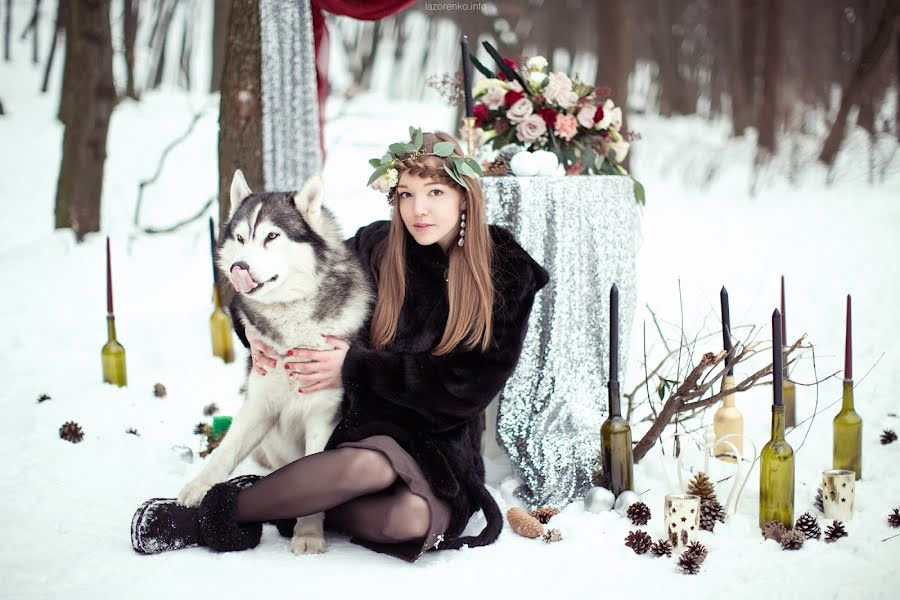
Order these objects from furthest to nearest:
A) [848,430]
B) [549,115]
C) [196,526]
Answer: [549,115] < [848,430] < [196,526]

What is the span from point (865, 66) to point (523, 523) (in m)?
7.74

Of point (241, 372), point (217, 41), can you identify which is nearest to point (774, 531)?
point (241, 372)

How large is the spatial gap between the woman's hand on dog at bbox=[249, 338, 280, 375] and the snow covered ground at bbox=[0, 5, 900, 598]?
58 cm

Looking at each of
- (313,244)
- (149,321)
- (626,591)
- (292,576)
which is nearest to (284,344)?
(313,244)

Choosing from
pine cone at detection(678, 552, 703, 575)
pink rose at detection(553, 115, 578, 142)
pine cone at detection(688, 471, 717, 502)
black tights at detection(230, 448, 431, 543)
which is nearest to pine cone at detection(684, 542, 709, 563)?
pine cone at detection(678, 552, 703, 575)

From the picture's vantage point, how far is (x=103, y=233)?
7094mm

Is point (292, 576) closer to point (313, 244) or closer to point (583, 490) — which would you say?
point (313, 244)

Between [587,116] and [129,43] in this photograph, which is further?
→ [129,43]

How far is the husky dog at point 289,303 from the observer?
91.0 inches

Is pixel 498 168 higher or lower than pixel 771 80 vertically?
lower

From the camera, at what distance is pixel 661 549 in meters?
2.37

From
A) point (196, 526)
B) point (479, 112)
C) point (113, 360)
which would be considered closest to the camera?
point (196, 526)

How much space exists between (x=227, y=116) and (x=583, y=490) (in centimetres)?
288

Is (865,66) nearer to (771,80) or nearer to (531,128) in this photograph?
(771,80)
